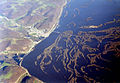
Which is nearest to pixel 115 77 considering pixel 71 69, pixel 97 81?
pixel 97 81

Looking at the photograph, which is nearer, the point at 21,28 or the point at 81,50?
the point at 81,50

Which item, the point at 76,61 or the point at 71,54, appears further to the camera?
the point at 71,54

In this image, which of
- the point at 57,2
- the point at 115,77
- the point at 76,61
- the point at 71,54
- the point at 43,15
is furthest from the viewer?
the point at 57,2

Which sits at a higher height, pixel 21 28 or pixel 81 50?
pixel 21 28

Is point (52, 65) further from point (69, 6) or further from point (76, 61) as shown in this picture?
point (69, 6)

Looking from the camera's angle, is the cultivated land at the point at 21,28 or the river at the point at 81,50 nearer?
the river at the point at 81,50

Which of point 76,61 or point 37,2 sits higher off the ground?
point 37,2

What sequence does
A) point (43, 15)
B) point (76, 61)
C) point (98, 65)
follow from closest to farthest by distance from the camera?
point (98, 65), point (76, 61), point (43, 15)

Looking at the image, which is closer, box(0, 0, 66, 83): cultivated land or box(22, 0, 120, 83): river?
box(22, 0, 120, 83): river
